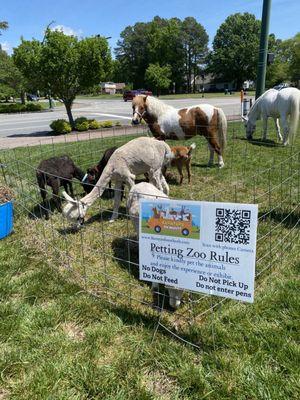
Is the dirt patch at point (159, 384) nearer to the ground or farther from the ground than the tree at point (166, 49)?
nearer to the ground

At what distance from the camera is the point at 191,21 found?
81.6 m

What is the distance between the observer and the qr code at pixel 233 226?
2730mm

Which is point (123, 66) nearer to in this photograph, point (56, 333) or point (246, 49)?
point (246, 49)

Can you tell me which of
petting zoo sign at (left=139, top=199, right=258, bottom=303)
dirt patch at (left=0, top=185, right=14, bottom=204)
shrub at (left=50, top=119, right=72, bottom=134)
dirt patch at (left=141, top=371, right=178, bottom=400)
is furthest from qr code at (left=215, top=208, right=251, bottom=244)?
shrub at (left=50, top=119, right=72, bottom=134)

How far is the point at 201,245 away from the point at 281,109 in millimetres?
10334

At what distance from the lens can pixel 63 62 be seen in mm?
16594

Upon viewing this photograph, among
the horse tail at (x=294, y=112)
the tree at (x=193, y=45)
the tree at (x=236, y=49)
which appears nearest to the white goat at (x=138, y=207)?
the horse tail at (x=294, y=112)

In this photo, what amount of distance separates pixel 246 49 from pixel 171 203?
7886 cm

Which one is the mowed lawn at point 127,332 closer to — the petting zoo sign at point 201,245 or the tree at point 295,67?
the petting zoo sign at point 201,245

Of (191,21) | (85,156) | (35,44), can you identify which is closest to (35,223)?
(85,156)

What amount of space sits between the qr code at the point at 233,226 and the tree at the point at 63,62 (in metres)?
15.7

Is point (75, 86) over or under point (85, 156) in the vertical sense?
over

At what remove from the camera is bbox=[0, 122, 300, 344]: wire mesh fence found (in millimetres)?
3879

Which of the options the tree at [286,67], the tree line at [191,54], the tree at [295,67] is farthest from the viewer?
the tree line at [191,54]
